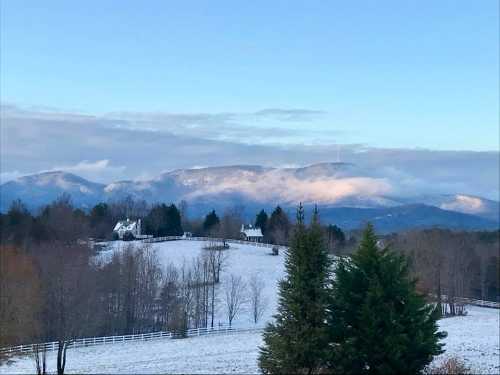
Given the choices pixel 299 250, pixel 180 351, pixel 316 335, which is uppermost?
pixel 299 250

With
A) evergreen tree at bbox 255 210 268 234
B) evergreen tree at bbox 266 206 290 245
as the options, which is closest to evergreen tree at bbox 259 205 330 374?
evergreen tree at bbox 266 206 290 245

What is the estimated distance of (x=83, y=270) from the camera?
4475cm

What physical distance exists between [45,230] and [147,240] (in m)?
17.5

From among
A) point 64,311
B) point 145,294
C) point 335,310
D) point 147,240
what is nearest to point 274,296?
point 145,294

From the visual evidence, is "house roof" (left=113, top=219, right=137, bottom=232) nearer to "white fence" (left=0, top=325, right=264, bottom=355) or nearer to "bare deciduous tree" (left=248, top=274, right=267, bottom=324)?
"bare deciduous tree" (left=248, top=274, right=267, bottom=324)

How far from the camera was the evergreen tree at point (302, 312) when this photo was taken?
763 inches

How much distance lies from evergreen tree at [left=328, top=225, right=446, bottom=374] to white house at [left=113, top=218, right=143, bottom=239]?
78514 millimetres

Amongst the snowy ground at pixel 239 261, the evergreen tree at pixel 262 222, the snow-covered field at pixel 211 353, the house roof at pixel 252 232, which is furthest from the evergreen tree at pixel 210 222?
the snow-covered field at pixel 211 353

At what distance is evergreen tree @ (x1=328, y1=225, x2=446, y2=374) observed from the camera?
1977 centimetres

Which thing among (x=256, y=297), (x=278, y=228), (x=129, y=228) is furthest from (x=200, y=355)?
(x=129, y=228)

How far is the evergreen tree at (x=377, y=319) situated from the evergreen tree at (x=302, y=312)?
0.63m

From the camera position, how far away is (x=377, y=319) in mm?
19781

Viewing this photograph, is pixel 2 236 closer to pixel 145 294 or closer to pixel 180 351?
pixel 145 294

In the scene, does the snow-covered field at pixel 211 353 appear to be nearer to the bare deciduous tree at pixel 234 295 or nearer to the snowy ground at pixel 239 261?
the snowy ground at pixel 239 261
